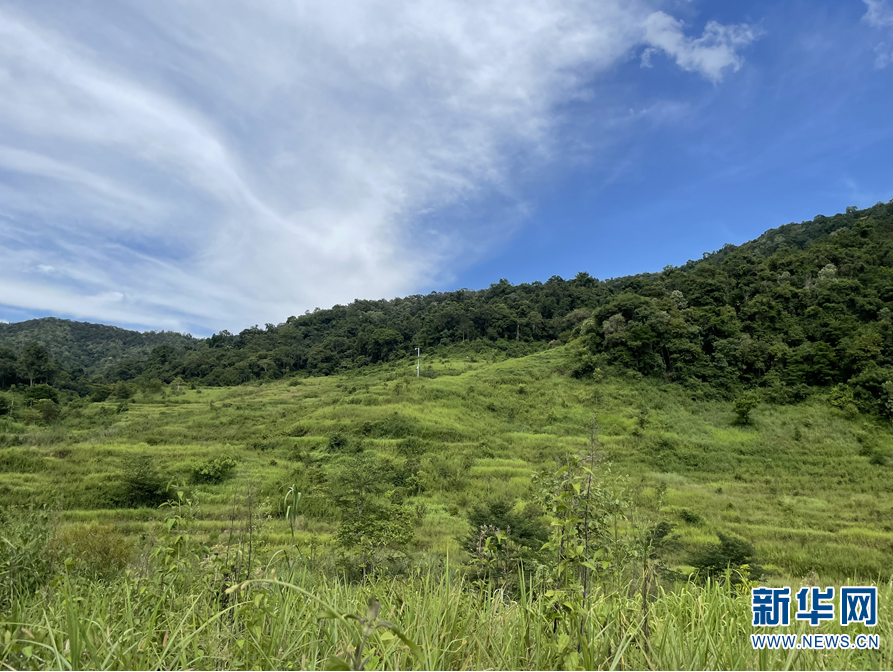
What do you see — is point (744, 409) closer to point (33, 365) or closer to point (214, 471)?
point (214, 471)

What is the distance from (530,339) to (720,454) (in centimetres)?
3290

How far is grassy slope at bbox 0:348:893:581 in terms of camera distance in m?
13.1

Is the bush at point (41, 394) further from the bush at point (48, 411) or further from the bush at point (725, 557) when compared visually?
the bush at point (725, 557)

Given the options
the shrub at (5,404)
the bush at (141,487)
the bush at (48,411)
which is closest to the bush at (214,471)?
the bush at (141,487)

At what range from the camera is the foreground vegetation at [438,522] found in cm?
148

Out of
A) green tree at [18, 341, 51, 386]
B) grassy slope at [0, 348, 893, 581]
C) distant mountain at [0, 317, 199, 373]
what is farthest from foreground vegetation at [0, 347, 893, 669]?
distant mountain at [0, 317, 199, 373]

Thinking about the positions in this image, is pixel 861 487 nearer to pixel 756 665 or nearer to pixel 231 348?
pixel 756 665

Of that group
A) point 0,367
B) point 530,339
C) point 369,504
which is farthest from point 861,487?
point 0,367

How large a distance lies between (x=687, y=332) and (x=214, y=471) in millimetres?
34694

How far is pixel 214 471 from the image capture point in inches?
697

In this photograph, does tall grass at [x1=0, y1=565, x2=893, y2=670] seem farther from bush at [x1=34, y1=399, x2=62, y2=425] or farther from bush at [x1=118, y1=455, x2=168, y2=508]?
bush at [x1=34, y1=399, x2=62, y2=425]

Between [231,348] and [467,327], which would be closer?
[467,327]

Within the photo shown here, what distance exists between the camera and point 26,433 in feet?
74.2

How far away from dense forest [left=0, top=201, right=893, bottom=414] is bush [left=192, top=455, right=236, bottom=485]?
86.9 ft
